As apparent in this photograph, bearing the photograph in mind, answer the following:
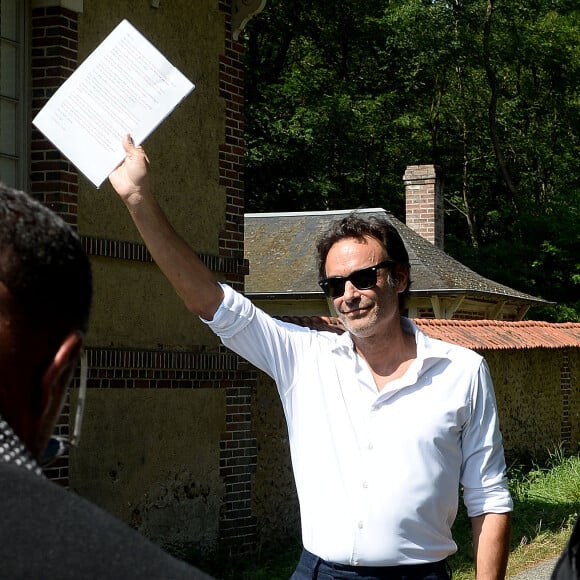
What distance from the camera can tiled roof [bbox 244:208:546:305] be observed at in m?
20.9

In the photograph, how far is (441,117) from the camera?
118ft

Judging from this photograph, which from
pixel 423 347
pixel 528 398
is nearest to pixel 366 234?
pixel 423 347

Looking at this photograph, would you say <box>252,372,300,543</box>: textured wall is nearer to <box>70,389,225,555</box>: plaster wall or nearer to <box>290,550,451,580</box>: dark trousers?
<box>70,389,225,555</box>: plaster wall

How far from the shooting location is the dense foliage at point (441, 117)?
29422 mm

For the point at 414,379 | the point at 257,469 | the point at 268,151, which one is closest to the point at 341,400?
the point at 414,379

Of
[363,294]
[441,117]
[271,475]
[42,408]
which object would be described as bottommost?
[271,475]

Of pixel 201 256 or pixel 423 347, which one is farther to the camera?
pixel 201 256

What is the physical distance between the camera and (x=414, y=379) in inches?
151

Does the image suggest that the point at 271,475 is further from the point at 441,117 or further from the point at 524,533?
the point at 441,117

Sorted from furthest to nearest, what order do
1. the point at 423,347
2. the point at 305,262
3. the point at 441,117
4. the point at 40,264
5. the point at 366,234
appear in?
the point at 441,117
the point at 305,262
the point at 366,234
the point at 423,347
the point at 40,264

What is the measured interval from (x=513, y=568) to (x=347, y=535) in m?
6.78

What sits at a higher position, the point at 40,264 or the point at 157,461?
the point at 40,264

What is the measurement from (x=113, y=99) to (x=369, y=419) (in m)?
1.30

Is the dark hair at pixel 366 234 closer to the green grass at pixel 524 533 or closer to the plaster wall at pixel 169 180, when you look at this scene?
the green grass at pixel 524 533
